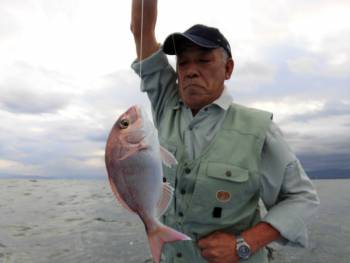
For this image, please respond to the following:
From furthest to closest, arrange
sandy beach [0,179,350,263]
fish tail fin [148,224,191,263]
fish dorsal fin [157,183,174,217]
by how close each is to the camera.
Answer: sandy beach [0,179,350,263], fish dorsal fin [157,183,174,217], fish tail fin [148,224,191,263]

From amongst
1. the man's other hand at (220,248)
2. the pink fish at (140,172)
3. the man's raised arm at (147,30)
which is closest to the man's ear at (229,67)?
the man's raised arm at (147,30)

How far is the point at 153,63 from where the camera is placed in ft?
12.8

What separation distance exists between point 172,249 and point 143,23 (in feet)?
6.91

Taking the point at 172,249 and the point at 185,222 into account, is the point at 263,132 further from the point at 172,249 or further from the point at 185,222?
the point at 172,249

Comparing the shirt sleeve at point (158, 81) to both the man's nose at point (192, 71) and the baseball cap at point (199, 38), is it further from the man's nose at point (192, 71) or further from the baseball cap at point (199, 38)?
the man's nose at point (192, 71)

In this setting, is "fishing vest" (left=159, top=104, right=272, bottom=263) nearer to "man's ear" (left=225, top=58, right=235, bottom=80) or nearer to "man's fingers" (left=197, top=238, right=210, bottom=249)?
"man's fingers" (left=197, top=238, right=210, bottom=249)

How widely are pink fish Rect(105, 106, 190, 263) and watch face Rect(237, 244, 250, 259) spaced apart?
0.92m

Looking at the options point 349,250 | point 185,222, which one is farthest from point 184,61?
point 349,250

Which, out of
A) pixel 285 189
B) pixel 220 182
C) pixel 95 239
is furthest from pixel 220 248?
pixel 95 239

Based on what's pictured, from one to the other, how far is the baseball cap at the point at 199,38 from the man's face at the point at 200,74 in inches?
2.7

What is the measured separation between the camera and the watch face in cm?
329

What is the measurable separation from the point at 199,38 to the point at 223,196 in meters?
1.32

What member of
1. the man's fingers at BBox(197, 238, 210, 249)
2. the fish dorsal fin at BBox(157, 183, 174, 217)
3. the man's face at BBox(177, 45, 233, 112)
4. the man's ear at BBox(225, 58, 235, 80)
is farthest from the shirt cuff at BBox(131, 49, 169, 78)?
the man's fingers at BBox(197, 238, 210, 249)

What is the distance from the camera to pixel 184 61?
356cm
